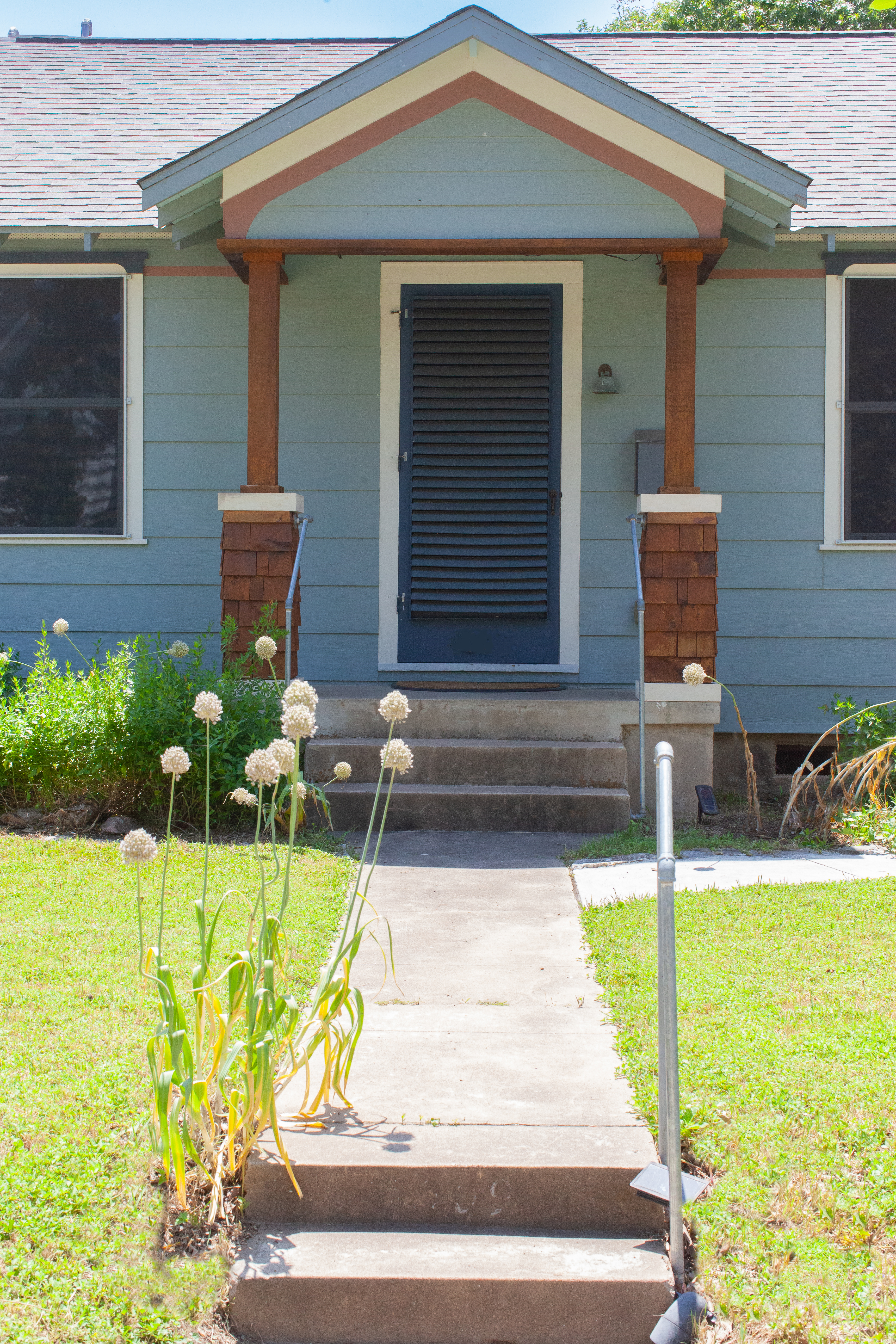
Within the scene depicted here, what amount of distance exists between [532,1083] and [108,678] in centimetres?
376

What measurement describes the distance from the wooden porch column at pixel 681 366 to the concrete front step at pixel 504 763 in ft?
4.71

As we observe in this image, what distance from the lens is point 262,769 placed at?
2.44 m

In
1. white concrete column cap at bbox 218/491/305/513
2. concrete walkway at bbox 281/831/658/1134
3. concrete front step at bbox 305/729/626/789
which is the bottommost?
concrete walkway at bbox 281/831/658/1134

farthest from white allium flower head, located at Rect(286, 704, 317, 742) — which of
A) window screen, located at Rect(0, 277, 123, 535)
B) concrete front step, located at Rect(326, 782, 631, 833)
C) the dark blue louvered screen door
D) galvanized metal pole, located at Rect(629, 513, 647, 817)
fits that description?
window screen, located at Rect(0, 277, 123, 535)

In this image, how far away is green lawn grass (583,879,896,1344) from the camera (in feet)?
7.00

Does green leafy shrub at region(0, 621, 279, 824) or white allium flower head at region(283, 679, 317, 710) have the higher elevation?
white allium flower head at region(283, 679, 317, 710)

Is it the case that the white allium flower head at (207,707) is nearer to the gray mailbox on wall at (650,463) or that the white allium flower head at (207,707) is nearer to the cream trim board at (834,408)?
the gray mailbox on wall at (650,463)

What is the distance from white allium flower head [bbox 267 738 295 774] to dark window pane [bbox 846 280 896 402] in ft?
18.2

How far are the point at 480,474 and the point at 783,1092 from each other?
4.85m

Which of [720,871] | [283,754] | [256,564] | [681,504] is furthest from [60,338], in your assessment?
[283,754]

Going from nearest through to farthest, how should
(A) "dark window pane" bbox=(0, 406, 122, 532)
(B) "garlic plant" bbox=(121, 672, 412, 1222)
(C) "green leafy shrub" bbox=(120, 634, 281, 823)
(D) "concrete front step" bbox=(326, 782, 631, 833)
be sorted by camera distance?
(B) "garlic plant" bbox=(121, 672, 412, 1222) → (C) "green leafy shrub" bbox=(120, 634, 281, 823) → (D) "concrete front step" bbox=(326, 782, 631, 833) → (A) "dark window pane" bbox=(0, 406, 122, 532)

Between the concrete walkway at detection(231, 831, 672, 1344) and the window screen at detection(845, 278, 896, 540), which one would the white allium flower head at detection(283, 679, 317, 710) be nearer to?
the concrete walkway at detection(231, 831, 672, 1344)

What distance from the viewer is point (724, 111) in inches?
309

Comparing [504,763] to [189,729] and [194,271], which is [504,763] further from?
[194,271]
